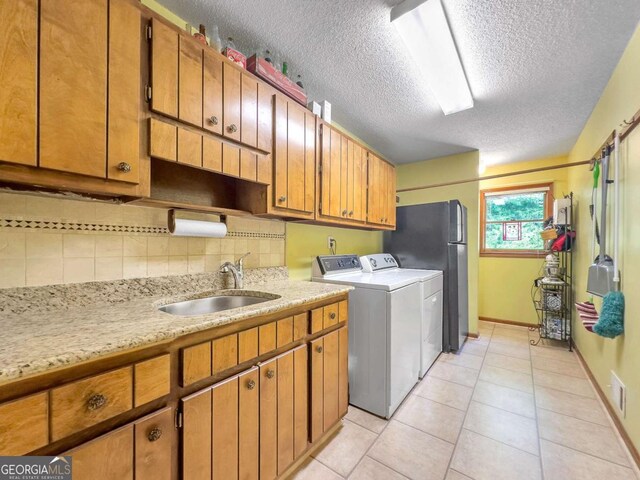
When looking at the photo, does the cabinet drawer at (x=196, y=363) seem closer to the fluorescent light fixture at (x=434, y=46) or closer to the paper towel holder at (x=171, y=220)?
the paper towel holder at (x=171, y=220)

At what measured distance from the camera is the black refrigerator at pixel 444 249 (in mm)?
2814

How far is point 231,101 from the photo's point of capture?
130cm

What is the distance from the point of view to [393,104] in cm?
224

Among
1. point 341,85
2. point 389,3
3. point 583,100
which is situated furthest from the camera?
point 583,100

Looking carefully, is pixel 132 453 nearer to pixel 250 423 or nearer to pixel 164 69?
pixel 250 423

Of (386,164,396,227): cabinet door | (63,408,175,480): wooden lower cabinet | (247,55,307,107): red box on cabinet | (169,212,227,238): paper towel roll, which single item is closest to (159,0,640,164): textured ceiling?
(247,55,307,107): red box on cabinet

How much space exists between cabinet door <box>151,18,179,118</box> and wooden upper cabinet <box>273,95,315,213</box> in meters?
0.55

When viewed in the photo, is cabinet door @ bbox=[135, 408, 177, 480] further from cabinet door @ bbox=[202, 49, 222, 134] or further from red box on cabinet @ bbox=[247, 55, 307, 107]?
red box on cabinet @ bbox=[247, 55, 307, 107]

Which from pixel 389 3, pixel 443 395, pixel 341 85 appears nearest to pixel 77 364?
pixel 389 3

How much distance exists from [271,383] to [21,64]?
138 cm

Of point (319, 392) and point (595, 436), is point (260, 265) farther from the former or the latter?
point (595, 436)

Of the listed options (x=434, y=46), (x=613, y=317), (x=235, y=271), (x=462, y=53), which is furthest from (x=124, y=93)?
(x=613, y=317)

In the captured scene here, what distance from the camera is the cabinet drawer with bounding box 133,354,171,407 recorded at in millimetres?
766

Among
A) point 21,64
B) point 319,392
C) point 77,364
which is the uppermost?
point 21,64
